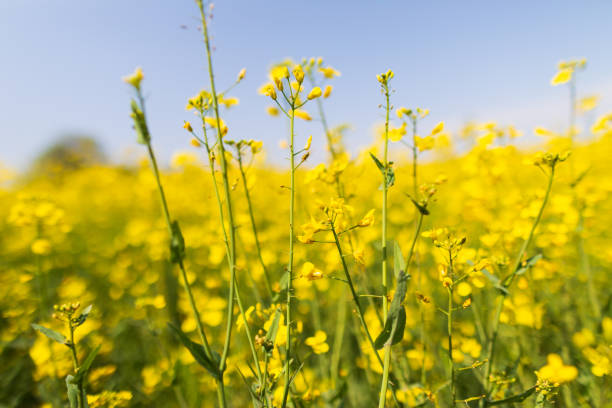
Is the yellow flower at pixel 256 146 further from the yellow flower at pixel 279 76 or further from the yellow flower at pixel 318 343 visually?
the yellow flower at pixel 318 343

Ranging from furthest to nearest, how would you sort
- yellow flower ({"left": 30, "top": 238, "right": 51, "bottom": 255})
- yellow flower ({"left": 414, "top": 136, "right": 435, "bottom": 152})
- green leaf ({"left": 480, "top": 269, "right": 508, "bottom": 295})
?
yellow flower ({"left": 30, "top": 238, "right": 51, "bottom": 255})
yellow flower ({"left": 414, "top": 136, "right": 435, "bottom": 152})
green leaf ({"left": 480, "top": 269, "right": 508, "bottom": 295})

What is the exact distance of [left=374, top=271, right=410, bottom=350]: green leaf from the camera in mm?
1036

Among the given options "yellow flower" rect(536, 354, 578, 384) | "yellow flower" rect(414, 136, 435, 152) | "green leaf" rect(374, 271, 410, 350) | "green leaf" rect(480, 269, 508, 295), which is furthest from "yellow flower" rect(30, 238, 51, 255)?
"yellow flower" rect(536, 354, 578, 384)

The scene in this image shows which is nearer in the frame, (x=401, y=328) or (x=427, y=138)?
(x=401, y=328)

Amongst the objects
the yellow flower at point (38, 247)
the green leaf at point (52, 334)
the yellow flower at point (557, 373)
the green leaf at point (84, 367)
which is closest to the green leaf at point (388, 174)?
the yellow flower at point (557, 373)

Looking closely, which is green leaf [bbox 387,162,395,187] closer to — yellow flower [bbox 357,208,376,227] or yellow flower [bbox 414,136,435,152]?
yellow flower [bbox 357,208,376,227]

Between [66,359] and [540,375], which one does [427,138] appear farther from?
[66,359]

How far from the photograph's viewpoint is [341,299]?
101 inches

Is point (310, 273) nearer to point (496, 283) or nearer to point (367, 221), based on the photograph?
point (367, 221)

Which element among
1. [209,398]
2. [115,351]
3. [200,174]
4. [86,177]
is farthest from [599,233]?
[86,177]

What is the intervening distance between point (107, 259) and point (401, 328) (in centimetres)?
462

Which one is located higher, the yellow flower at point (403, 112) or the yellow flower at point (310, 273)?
the yellow flower at point (403, 112)

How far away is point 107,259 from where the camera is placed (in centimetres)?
471

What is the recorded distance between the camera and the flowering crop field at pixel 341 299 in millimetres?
1219
